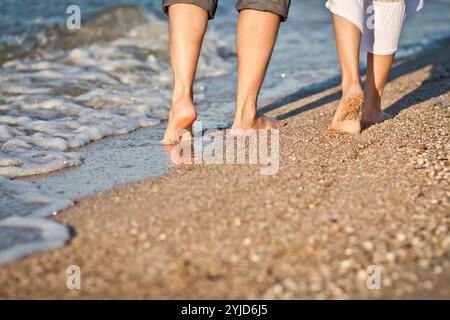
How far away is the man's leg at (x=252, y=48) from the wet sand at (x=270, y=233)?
13.2 inches

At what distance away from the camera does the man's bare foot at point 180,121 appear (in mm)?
2615

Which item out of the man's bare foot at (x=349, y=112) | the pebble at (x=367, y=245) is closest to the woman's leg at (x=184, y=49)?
the man's bare foot at (x=349, y=112)

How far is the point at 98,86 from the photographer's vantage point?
172 inches

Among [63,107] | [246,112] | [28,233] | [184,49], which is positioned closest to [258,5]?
[184,49]

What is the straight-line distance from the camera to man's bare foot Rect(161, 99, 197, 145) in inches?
103

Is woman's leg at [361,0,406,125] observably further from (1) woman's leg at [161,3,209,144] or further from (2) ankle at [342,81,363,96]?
(1) woman's leg at [161,3,209,144]

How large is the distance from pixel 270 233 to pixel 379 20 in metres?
1.41

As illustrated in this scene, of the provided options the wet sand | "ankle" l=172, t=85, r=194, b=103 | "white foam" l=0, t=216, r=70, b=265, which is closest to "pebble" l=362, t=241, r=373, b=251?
the wet sand

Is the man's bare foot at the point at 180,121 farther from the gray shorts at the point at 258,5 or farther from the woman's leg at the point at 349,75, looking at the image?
the woman's leg at the point at 349,75

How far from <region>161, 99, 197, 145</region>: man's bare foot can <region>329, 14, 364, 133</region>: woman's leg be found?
0.63 meters

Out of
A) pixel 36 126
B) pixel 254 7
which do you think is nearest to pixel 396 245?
pixel 254 7

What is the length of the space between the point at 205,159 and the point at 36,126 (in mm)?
1247

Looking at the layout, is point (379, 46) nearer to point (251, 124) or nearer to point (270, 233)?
point (251, 124)
